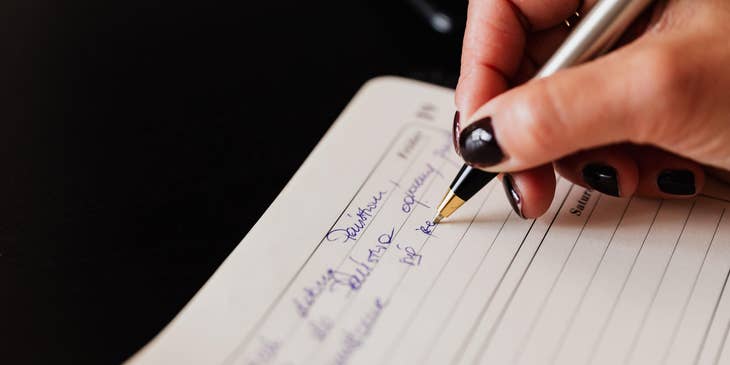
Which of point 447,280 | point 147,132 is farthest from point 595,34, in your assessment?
point 147,132

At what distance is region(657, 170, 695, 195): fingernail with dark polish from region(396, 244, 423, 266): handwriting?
213mm

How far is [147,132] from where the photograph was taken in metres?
0.65

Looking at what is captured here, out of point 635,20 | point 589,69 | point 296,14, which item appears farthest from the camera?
point 296,14

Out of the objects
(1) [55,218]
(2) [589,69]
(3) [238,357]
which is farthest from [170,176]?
(2) [589,69]

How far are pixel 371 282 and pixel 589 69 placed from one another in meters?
0.21

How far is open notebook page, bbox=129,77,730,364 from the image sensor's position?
0.47 meters

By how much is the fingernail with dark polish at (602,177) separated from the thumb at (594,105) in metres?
0.09

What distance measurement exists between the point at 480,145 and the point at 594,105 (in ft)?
0.27

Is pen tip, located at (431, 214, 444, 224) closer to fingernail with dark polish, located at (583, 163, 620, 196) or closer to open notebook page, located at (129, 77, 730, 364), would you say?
open notebook page, located at (129, 77, 730, 364)

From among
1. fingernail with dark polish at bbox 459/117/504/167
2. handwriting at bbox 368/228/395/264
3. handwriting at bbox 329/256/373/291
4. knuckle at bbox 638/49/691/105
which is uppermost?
knuckle at bbox 638/49/691/105

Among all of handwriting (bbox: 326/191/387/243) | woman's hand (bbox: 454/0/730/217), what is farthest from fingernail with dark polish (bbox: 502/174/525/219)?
handwriting (bbox: 326/191/387/243)

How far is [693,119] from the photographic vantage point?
47cm

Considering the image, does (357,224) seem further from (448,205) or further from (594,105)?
(594,105)

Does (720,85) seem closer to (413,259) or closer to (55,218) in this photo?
(413,259)
